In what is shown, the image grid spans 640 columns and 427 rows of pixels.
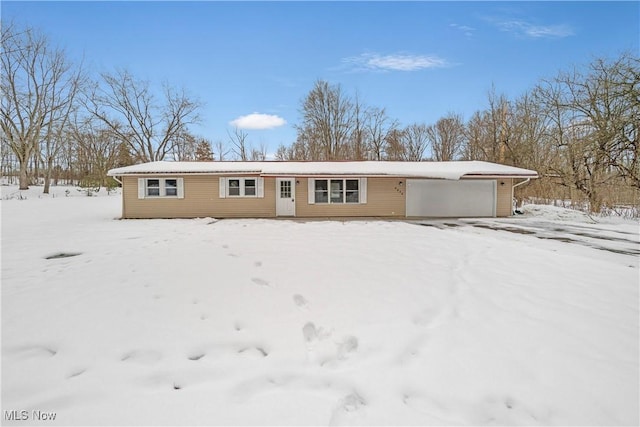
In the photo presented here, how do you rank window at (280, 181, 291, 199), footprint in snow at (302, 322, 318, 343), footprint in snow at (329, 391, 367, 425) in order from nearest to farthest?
footprint in snow at (329, 391, 367, 425) → footprint in snow at (302, 322, 318, 343) → window at (280, 181, 291, 199)

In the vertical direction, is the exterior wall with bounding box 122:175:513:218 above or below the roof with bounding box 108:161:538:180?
below

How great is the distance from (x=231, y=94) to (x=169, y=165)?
1041 centimetres

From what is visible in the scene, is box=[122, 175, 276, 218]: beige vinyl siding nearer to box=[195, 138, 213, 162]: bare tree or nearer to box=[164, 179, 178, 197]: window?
box=[164, 179, 178, 197]: window

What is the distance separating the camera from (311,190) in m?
13.2

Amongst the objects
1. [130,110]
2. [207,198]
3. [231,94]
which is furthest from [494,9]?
[130,110]

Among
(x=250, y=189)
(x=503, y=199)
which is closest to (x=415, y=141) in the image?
(x=503, y=199)

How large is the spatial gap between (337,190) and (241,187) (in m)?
4.19


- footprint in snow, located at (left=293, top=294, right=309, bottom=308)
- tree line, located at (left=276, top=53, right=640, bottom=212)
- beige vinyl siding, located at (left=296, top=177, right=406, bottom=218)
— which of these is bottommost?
footprint in snow, located at (left=293, top=294, right=309, bottom=308)

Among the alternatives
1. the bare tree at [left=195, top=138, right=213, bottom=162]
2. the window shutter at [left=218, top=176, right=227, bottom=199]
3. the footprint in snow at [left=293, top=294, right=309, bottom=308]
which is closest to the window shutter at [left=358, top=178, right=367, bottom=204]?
the window shutter at [left=218, top=176, right=227, bottom=199]

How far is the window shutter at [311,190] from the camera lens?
13148mm

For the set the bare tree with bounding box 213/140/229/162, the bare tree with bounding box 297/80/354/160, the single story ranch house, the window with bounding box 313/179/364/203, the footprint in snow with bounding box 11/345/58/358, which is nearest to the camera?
the footprint in snow with bounding box 11/345/58/358

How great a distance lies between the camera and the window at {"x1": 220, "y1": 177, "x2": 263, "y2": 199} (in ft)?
42.3

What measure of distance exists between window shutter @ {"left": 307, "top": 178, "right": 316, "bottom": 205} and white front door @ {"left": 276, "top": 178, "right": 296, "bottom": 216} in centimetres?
66

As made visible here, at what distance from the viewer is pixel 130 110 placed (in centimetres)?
2909
